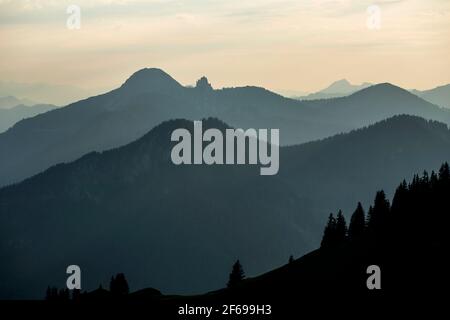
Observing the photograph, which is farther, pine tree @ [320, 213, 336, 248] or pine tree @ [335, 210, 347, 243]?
pine tree @ [320, 213, 336, 248]

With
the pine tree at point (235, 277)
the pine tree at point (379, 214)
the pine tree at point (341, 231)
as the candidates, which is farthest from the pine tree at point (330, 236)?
the pine tree at point (235, 277)

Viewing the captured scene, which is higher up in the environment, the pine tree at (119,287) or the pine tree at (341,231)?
the pine tree at (341,231)

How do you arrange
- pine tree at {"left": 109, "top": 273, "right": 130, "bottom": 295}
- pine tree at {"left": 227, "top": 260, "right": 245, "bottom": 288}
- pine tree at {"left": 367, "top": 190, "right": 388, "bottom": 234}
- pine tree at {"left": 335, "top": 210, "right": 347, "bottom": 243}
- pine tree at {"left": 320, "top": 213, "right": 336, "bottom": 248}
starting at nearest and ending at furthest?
pine tree at {"left": 367, "top": 190, "right": 388, "bottom": 234}, pine tree at {"left": 227, "top": 260, "right": 245, "bottom": 288}, pine tree at {"left": 109, "top": 273, "right": 130, "bottom": 295}, pine tree at {"left": 335, "top": 210, "right": 347, "bottom": 243}, pine tree at {"left": 320, "top": 213, "right": 336, "bottom": 248}

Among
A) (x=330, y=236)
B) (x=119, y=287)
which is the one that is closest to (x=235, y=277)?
(x=330, y=236)

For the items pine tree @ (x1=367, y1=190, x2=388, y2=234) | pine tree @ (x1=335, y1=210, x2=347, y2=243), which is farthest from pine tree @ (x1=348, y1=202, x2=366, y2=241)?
pine tree @ (x1=335, y1=210, x2=347, y2=243)

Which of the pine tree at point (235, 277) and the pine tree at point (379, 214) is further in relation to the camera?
the pine tree at point (235, 277)

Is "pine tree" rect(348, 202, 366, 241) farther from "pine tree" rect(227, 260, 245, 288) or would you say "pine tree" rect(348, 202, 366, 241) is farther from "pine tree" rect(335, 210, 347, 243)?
"pine tree" rect(227, 260, 245, 288)

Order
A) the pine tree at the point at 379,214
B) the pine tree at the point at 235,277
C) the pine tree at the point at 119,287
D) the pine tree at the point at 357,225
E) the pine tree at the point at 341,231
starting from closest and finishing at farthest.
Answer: the pine tree at the point at 379,214
the pine tree at the point at 357,225
the pine tree at the point at 235,277
the pine tree at the point at 119,287
the pine tree at the point at 341,231

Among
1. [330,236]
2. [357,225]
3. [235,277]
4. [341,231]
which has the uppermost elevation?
[357,225]

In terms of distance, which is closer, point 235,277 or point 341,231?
point 235,277

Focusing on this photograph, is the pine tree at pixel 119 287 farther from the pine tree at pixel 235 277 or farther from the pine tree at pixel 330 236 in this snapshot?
the pine tree at pixel 330 236

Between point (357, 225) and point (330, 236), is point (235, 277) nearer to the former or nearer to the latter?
point (330, 236)
